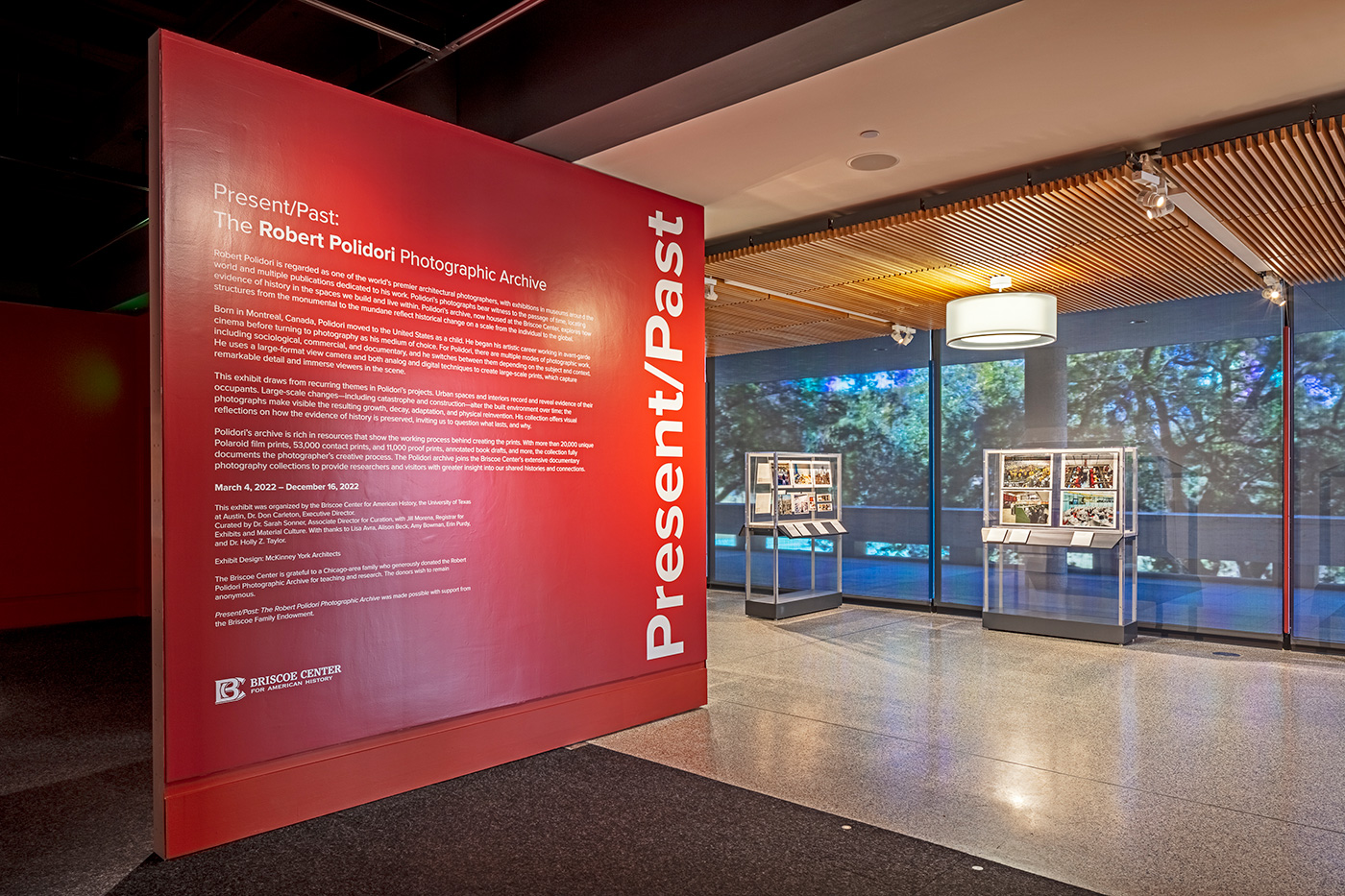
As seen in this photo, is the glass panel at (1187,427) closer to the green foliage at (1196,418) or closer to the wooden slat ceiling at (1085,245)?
the green foliage at (1196,418)

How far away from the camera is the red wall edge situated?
347cm

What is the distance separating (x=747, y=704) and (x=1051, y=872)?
8.43 ft

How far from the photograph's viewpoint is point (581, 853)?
3.43 metres

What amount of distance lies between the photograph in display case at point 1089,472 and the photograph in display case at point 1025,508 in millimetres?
252

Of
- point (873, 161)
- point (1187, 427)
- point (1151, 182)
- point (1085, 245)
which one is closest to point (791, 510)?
point (1187, 427)

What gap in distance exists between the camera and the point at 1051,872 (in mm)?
3225

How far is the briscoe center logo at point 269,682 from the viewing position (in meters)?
3.52

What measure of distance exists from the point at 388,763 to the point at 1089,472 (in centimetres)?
689

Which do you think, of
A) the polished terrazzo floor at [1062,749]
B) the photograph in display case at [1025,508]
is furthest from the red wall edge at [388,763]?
the photograph in display case at [1025,508]

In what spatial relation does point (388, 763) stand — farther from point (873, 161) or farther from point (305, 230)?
point (873, 161)

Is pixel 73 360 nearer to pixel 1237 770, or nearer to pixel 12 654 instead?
pixel 12 654

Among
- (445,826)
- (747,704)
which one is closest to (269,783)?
(445,826)

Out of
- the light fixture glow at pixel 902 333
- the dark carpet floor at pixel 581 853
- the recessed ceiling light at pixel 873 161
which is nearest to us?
the dark carpet floor at pixel 581 853

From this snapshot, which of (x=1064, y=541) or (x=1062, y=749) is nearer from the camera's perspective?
(x=1062, y=749)
